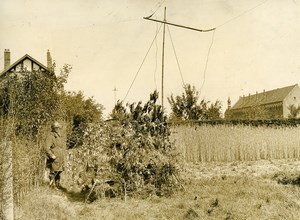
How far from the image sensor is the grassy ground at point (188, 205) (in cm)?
623

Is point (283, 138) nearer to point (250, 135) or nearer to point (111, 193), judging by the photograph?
point (250, 135)

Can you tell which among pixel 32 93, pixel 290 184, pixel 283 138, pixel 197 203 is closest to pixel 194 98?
pixel 283 138

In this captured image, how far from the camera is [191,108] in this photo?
30.0 meters

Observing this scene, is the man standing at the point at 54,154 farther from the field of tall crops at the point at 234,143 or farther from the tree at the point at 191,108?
the tree at the point at 191,108

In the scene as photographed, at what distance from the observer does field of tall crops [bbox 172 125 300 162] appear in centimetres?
1791

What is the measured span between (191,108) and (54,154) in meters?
22.1

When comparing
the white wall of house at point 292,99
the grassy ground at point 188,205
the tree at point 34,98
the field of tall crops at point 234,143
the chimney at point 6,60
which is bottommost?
the grassy ground at point 188,205

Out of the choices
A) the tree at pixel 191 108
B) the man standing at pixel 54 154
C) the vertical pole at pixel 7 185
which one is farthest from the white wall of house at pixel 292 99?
the vertical pole at pixel 7 185

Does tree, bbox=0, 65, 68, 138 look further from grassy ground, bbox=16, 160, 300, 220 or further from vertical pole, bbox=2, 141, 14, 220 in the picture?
vertical pole, bbox=2, 141, 14, 220

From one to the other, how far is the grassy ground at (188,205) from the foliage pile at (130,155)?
450 millimetres

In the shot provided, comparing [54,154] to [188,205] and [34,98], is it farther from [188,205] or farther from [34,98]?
[34,98]

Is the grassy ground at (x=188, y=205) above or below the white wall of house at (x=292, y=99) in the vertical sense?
below

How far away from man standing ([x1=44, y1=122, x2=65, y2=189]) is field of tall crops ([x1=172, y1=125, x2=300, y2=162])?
910cm

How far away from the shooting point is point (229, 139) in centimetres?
1842
